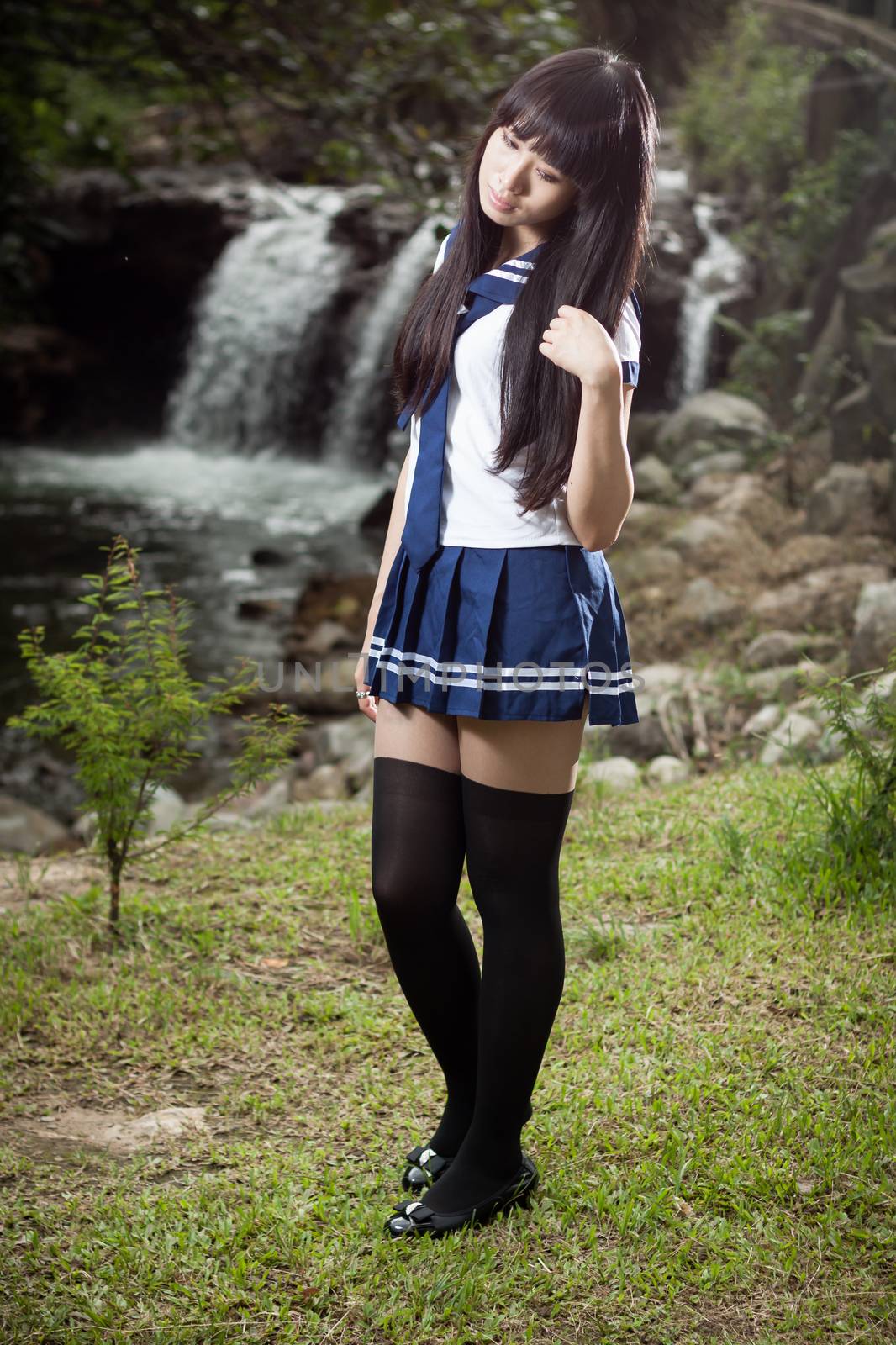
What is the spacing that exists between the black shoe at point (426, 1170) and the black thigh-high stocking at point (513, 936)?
197mm

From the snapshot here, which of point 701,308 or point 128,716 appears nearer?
point 128,716

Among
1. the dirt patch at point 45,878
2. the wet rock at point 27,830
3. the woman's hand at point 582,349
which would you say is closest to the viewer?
the woman's hand at point 582,349

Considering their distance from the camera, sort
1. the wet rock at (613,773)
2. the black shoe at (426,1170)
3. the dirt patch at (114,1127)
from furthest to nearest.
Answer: the wet rock at (613,773), the dirt patch at (114,1127), the black shoe at (426,1170)

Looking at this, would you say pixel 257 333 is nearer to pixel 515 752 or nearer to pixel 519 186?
pixel 519 186

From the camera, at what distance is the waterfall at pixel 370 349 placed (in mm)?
11516

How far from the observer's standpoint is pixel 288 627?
8047 millimetres

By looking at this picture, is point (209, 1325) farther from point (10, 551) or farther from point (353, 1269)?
point (10, 551)

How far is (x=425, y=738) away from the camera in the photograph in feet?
6.61

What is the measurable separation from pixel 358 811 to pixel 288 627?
3795mm

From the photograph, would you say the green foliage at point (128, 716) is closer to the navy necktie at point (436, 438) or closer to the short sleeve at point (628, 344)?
the navy necktie at point (436, 438)

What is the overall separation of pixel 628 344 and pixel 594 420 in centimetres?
24

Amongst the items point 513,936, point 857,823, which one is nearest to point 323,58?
point 857,823

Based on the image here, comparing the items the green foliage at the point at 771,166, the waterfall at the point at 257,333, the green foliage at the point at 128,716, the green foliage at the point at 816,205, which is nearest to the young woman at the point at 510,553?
the green foliage at the point at 128,716

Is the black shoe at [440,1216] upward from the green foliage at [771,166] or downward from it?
downward
